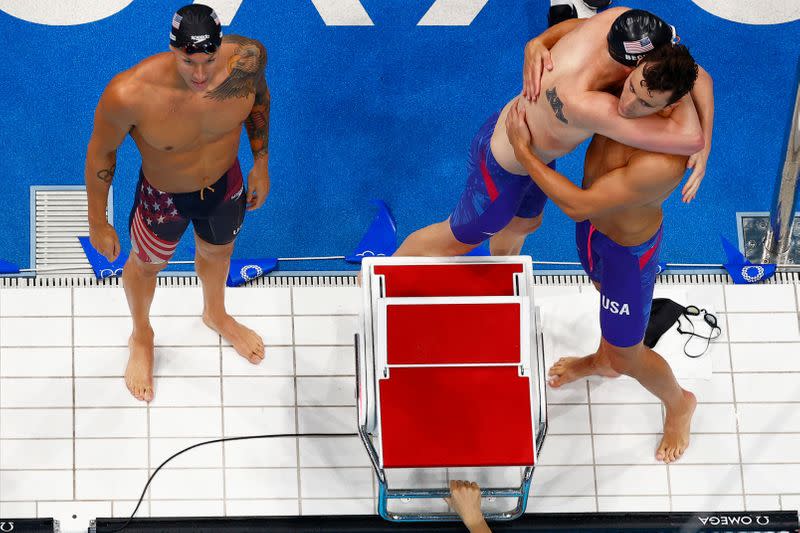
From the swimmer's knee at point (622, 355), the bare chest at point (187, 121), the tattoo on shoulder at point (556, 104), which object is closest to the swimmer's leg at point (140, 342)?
the bare chest at point (187, 121)

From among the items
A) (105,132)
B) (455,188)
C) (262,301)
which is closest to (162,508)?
(262,301)

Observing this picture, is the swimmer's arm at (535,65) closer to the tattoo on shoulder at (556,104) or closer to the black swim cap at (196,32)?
the tattoo on shoulder at (556,104)

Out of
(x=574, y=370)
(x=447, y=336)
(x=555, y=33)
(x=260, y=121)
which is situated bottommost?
(x=574, y=370)

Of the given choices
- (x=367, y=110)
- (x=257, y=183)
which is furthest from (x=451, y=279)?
(x=367, y=110)

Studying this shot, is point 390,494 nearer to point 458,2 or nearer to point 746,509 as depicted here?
point 746,509

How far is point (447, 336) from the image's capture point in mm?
4371

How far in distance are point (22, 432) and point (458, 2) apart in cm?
360

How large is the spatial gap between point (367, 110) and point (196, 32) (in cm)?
266

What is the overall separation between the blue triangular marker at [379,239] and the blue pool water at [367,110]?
0.27 feet

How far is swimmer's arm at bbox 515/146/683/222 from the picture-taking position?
143 inches

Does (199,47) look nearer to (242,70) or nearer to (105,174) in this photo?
(242,70)

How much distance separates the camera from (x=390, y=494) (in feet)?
15.2

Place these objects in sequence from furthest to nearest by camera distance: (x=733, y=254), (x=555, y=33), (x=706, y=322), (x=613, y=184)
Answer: (x=733, y=254) < (x=706, y=322) < (x=555, y=33) < (x=613, y=184)

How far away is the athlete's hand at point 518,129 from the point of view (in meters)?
3.93
